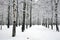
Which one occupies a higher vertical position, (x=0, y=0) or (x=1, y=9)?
(x=0, y=0)

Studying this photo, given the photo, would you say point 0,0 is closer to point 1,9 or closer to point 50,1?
point 1,9

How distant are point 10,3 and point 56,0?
11442 millimetres

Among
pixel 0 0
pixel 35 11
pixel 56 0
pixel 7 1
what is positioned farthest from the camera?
pixel 35 11

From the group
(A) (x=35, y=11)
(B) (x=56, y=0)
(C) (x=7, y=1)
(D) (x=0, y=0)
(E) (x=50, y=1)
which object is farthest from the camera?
(A) (x=35, y=11)

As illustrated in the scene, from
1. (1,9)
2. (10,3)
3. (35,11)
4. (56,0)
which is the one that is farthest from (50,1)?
(35,11)

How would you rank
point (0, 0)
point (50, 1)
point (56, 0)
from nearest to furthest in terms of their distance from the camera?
1. point (0, 0)
2. point (56, 0)
3. point (50, 1)

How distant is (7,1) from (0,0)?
4859 millimetres

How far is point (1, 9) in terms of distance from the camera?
24672 mm

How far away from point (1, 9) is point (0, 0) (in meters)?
6.20

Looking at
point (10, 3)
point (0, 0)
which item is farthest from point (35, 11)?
point (0, 0)

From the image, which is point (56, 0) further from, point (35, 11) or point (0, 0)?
point (35, 11)

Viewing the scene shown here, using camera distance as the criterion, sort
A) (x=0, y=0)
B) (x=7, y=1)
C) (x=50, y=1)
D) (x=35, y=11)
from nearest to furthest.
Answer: (x=0, y=0)
(x=7, y=1)
(x=50, y=1)
(x=35, y=11)

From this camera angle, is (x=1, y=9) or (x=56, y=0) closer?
(x=56, y=0)

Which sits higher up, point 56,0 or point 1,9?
point 56,0
